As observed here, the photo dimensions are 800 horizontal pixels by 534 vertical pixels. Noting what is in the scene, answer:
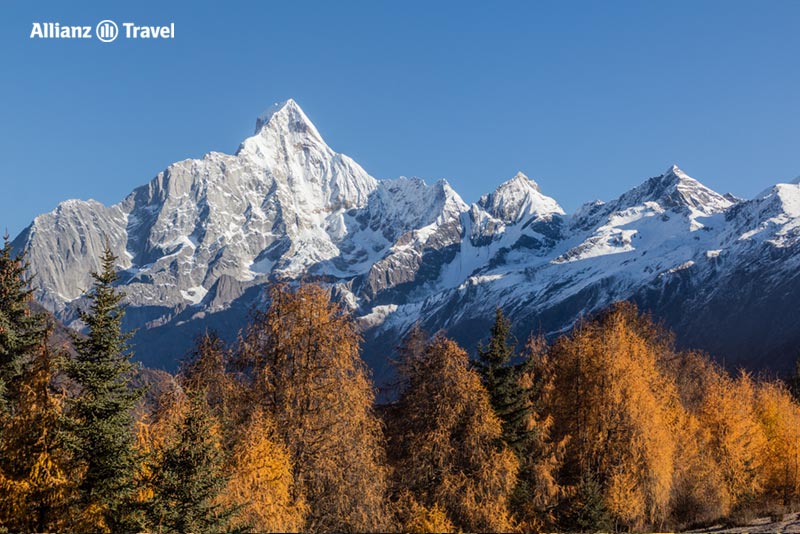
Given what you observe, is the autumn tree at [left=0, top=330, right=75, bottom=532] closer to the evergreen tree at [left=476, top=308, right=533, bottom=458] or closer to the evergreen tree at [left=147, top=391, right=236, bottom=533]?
the evergreen tree at [left=147, top=391, right=236, bottom=533]

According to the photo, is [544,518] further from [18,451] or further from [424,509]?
[18,451]

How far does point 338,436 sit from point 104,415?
8.87 metres

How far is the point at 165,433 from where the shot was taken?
27828 millimetres

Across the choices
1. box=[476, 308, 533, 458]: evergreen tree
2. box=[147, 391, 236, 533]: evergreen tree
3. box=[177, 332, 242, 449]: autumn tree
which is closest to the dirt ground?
box=[476, 308, 533, 458]: evergreen tree

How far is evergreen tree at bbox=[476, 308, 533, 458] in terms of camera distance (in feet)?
129

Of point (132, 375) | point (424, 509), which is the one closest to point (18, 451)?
point (132, 375)

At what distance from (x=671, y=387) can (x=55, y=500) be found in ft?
126

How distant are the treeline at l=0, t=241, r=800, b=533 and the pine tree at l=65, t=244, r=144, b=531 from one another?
70 millimetres

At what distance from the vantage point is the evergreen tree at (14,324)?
3138cm

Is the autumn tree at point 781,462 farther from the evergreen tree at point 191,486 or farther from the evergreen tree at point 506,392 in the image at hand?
the evergreen tree at point 191,486

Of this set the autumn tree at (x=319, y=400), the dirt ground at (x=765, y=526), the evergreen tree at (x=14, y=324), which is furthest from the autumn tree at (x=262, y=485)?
the dirt ground at (x=765, y=526)

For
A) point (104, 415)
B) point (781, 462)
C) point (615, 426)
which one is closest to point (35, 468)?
point (104, 415)

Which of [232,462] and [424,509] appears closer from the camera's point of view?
[232,462]

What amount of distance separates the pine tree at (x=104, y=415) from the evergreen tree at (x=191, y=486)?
2.31 metres
